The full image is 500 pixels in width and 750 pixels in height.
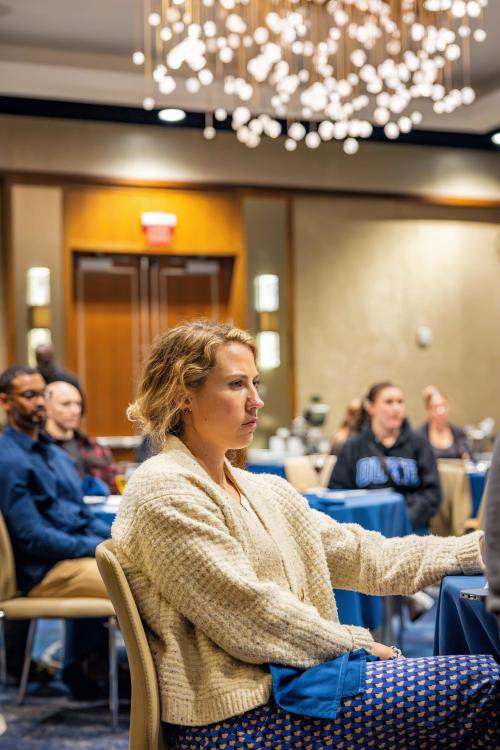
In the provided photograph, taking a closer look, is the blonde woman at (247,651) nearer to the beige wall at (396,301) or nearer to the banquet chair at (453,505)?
the banquet chair at (453,505)

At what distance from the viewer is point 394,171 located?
10.2m

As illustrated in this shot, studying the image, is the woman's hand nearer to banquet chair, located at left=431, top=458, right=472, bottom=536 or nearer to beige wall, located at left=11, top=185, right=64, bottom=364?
banquet chair, located at left=431, top=458, right=472, bottom=536

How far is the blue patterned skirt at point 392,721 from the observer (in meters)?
1.86

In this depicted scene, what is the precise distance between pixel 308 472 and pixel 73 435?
4.77ft

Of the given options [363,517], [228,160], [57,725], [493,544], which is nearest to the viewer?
[493,544]

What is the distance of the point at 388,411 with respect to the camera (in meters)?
5.60

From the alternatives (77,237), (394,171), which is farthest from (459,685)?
(394,171)

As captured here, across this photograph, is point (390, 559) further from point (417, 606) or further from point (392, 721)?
point (417, 606)

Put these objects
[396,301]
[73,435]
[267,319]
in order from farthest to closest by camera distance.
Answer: [396,301] < [267,319] < [73,435]

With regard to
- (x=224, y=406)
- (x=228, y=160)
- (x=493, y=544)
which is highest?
(x=228, y=160)

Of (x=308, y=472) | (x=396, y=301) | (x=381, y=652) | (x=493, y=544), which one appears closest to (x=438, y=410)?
(x=308, y=472)

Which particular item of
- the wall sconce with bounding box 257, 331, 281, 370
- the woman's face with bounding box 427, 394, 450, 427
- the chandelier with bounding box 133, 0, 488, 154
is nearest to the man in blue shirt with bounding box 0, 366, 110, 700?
the chandelier with bounding box 133, 0, 488, 154

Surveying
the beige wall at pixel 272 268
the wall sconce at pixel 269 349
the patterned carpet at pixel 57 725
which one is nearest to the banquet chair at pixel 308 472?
the patterned carpet at pixel 57 725

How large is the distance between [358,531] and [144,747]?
73 centimetres
